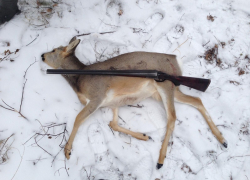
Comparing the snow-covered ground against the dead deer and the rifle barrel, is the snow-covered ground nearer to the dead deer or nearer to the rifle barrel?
the dead deer

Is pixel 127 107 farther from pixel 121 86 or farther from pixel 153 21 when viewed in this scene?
pixel 153 21

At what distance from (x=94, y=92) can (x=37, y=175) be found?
1661 mm

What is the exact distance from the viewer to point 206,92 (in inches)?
184

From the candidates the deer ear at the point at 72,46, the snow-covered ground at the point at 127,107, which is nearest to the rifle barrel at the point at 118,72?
the deer ear at the point at 72,46

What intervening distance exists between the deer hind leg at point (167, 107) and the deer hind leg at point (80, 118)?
3.64 feet

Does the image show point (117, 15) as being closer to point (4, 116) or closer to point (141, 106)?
point (141, 106)

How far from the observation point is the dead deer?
4.15m

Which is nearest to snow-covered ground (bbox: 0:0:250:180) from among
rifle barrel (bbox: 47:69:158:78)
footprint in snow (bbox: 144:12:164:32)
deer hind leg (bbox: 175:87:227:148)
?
footprint in snow (bbox: 144:12:164:32)

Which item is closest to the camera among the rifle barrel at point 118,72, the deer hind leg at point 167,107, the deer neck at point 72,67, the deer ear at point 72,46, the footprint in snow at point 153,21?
the rifle barrel at point 118,72

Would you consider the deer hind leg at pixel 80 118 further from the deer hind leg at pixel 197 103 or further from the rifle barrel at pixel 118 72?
the deer hind leg at pixel 197 103

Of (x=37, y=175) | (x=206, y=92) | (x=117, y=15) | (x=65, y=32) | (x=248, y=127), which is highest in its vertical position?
(x=117, y=15)

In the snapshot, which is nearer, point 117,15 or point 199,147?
point 199,147

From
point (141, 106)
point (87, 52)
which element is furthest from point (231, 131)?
point (87, 52)

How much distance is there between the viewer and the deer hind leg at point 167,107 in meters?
4.17
